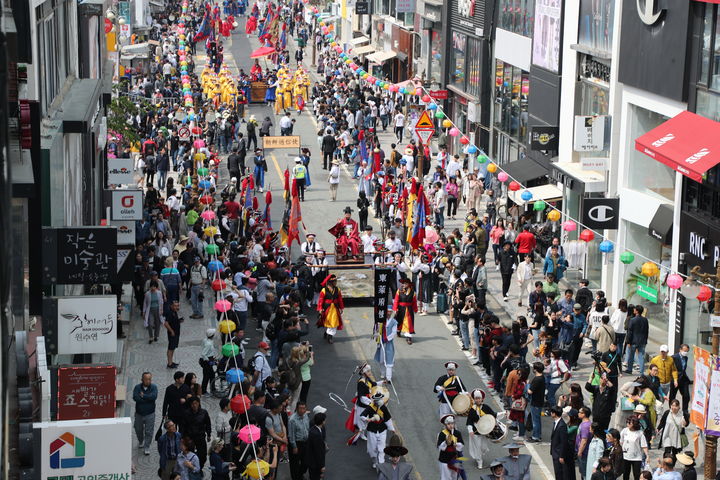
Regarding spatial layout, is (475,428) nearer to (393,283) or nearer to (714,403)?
(714,403)

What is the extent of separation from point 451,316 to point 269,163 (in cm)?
2190

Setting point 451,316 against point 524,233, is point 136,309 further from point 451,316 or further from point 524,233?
point 524,233

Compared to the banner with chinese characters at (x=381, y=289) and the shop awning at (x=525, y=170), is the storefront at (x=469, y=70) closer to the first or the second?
the shop awning at (x=525, y=170)

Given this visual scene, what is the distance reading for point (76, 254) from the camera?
19109 mm

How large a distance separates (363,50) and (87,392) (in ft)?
184

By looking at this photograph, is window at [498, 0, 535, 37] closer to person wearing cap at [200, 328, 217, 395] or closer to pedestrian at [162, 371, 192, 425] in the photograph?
person wearing cap at [200, 328, 217, 395]

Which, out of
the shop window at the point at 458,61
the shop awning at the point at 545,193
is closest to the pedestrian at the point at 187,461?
the shop awning at the point at 545,193

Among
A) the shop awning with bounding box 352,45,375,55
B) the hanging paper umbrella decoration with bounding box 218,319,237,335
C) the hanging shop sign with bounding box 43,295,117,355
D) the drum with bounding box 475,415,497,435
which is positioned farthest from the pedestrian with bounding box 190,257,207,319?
the shop awning with bounding box 352,45,375,55

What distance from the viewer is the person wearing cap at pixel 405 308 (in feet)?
86.1

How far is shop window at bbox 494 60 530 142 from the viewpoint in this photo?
40.6 metres

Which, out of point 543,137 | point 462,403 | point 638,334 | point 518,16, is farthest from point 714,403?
point 518,16

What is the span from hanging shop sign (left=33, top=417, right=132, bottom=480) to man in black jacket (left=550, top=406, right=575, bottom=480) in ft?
22.7

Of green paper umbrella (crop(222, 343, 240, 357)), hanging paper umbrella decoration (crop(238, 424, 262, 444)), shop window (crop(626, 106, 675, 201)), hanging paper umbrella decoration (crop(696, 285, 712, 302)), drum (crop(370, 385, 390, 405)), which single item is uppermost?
shop window (crop(626, 106, 675, 201))

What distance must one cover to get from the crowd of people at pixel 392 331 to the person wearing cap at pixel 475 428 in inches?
1.4
